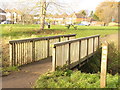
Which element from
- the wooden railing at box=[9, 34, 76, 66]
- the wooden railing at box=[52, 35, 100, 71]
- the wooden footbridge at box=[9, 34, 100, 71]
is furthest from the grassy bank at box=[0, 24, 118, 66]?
the wooden railing at box=[52, 35, 100, 71]

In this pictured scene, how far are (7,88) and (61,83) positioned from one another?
138 centimetres

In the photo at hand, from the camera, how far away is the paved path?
19.4 ft

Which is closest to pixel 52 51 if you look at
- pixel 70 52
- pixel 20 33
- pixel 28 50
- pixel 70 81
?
pixel 70 81

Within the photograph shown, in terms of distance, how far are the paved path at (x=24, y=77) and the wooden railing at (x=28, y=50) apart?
0.45 meters

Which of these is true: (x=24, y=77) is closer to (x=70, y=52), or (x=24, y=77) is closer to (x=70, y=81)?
(x=70, y=81)

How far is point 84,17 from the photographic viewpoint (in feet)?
433

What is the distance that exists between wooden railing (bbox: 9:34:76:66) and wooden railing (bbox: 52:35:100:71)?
163 cm

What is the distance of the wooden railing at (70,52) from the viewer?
7032 mm

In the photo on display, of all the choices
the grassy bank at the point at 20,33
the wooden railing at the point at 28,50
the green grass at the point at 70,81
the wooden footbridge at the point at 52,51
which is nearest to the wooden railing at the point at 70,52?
the wooden footbridge at the point at 52,51

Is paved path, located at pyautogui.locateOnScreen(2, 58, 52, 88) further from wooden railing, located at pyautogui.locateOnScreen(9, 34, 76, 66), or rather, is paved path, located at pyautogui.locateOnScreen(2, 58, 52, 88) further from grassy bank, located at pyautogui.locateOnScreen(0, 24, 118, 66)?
grassy bank, located at pyautogui.locateOnScreen(0, 24, 118, 66)

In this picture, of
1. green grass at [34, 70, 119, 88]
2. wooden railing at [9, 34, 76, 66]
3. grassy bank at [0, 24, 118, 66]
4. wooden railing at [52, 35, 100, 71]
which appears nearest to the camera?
green grass at [34, 70, 119, 88]

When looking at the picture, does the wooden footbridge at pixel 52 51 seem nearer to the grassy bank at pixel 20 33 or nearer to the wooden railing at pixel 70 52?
the wooden railing at pixel 70 52

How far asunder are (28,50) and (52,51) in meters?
2.26

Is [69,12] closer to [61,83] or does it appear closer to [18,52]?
[18,52]
